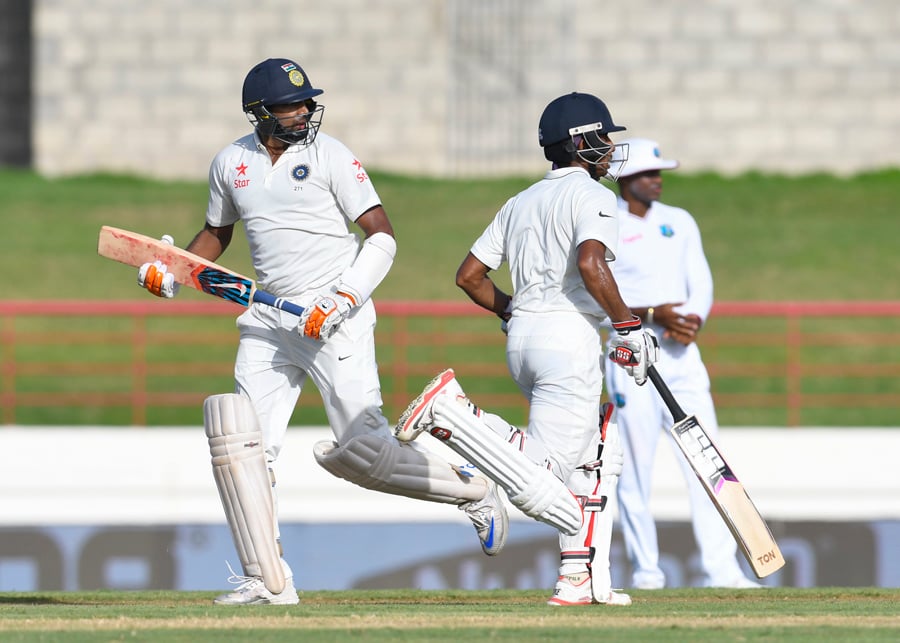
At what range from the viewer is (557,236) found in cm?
537

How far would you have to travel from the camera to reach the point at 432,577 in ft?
27.5

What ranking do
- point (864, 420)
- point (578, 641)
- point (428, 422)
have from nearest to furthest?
point (578, 641)
point (428, 422)
point (864, 420)

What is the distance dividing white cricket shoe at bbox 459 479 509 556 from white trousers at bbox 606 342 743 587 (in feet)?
4.42

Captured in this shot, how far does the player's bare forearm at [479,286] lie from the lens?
562 cm

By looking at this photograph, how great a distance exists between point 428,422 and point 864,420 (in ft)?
25.8

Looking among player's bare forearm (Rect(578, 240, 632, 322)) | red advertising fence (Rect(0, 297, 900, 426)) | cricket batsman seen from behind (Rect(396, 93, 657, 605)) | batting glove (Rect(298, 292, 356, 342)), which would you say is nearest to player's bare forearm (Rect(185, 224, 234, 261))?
batting glove (Rect(298, 292, 356, 342))

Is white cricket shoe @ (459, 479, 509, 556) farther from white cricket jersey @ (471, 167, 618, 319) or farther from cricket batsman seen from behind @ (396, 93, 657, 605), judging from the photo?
white cricket jersey @ (471, 167, 618, 319)

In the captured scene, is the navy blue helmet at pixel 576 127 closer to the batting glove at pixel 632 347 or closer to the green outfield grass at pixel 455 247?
the batting glove at pixel 632 347

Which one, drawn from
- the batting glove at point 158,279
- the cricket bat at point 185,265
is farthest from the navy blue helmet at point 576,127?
the batting glove at point 158,279

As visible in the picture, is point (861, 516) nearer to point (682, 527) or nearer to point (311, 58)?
point (682, 527)

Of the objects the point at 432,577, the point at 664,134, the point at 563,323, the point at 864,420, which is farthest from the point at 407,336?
the point at 563,323

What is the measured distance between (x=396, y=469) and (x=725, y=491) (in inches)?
44.7

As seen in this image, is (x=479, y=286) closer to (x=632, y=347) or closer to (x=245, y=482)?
(x=632, y=347)

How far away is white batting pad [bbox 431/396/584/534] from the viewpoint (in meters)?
5.20
